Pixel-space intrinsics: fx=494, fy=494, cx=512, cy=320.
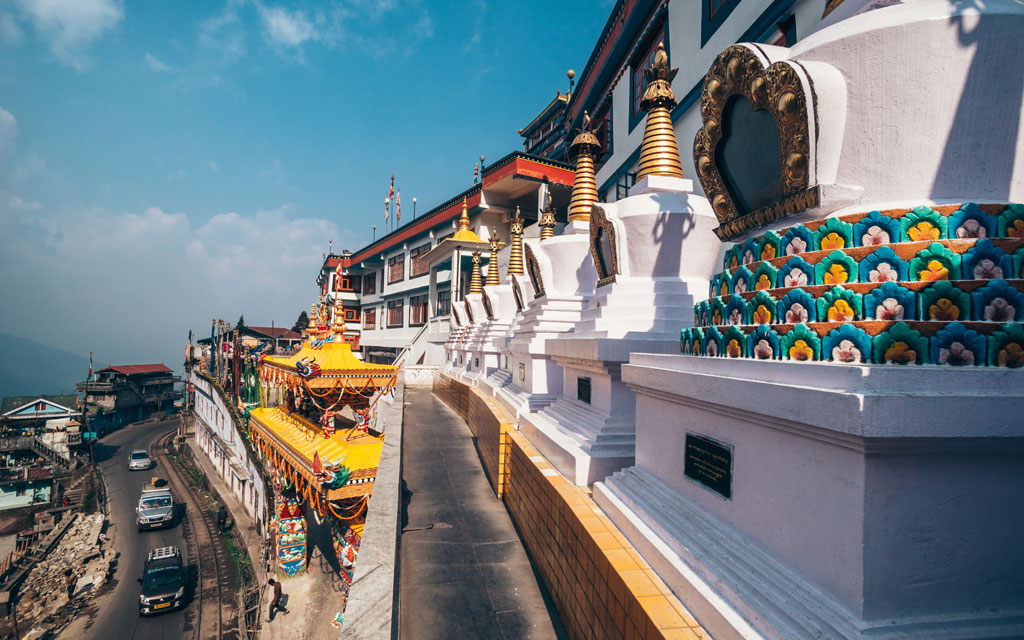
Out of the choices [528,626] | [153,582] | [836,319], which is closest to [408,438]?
[528,626]

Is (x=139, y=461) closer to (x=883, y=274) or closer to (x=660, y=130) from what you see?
(x=660, y=130)

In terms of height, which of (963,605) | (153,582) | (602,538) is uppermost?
(963,605)

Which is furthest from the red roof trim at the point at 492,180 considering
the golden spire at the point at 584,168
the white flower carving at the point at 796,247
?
the white flower carving at the point at 796,247

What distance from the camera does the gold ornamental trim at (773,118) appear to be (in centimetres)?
303

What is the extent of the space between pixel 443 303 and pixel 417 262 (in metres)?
5.28

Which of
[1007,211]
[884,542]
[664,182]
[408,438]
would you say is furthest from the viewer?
[408,438]

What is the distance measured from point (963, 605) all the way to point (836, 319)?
4.42 feet

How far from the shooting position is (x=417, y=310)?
1387 inches

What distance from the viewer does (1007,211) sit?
2.50 meters

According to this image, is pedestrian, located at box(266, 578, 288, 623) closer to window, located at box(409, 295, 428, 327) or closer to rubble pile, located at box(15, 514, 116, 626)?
rubble pile, located at box(15, 514, 116, 626)

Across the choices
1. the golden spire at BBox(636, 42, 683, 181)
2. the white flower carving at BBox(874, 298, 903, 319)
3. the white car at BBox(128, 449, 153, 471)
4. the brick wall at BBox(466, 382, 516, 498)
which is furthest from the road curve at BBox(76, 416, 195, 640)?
the white flower carving at BBox(874, 298, 903, 319)

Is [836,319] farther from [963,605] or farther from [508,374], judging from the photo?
[508,374]

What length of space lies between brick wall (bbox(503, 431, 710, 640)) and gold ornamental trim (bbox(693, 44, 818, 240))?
8.13ft

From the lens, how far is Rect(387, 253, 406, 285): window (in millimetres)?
37406
